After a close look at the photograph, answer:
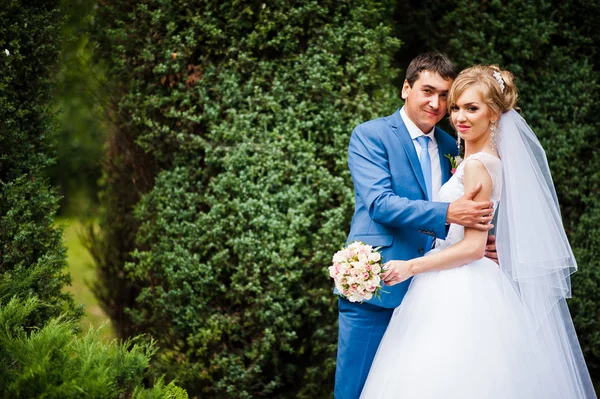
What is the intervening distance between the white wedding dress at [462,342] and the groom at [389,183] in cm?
17

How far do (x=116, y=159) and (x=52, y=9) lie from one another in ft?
5.13

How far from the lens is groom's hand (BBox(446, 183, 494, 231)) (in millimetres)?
3139

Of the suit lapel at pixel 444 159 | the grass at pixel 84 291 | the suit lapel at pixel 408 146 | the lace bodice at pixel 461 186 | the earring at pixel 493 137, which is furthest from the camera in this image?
the grass at pixel 84 291

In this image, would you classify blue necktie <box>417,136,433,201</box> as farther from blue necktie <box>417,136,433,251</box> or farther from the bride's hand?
the bride's hand

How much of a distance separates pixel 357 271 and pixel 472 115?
42.8 inches

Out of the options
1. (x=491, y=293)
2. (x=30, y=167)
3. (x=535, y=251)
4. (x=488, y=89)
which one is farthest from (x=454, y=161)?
(x=30, y=167)

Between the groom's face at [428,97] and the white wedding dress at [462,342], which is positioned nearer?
the white wedding dress at [462,342]

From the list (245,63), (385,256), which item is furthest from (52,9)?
(385,256)

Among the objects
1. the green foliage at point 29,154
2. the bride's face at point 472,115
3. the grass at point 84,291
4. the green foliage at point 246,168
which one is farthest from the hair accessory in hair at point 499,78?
the grass at point 84,291

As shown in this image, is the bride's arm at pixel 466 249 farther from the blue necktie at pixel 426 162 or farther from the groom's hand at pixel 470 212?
the blue necktie at pixel 426 162

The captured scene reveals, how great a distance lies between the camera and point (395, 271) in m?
3.18

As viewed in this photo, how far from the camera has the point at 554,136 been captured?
17.6ft

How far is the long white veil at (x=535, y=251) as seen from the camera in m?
3.23

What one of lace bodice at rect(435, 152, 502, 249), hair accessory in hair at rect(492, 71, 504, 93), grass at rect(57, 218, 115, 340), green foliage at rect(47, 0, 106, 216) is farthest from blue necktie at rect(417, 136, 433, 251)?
grass at rect(57, 218, 115, 340)
